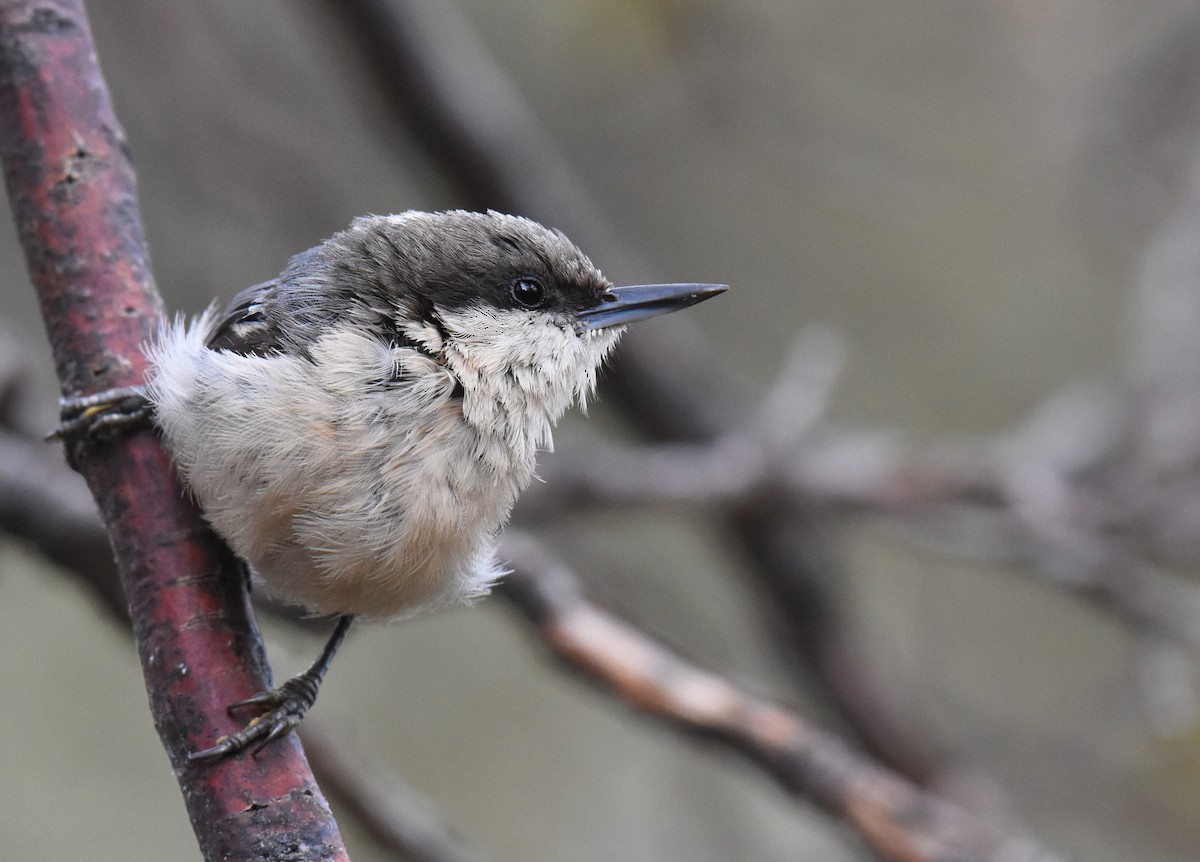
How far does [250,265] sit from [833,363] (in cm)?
254

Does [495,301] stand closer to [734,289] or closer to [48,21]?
[48,21]

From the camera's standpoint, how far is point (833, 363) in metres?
4.29

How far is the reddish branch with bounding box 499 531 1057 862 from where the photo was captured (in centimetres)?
302

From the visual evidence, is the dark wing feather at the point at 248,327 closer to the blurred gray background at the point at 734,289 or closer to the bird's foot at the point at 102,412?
the bird's foot at the point at 102,412

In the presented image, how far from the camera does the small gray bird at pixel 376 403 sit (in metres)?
2.08

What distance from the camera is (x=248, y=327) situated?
2314 millimetres

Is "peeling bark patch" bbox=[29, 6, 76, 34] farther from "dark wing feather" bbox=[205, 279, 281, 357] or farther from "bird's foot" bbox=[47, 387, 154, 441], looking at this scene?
"bird's foot" bbox=[47, 387, 154, 441]

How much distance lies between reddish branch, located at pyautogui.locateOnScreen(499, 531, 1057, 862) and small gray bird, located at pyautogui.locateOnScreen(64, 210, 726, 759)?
0.71 m

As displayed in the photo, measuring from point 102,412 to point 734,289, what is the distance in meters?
4.69

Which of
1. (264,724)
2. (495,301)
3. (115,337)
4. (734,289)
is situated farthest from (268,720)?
(734,289)

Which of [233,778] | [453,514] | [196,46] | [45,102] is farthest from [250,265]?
[233,778]

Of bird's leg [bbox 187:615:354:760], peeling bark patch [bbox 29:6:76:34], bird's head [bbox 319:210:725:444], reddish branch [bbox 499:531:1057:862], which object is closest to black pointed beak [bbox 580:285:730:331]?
bird's head [bbox 319:210:725:444]

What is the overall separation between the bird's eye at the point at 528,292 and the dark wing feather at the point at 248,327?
1.59 feet

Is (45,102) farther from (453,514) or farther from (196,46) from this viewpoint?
(196,46)
